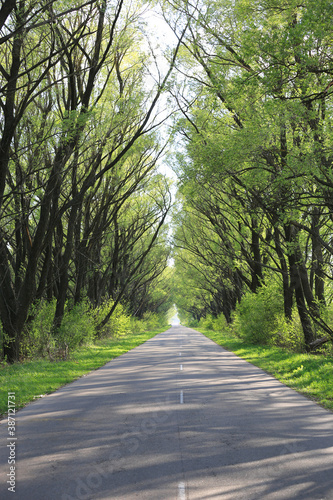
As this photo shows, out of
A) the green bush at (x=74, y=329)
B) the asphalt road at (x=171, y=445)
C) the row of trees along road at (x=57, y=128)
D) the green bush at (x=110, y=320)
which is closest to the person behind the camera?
the asphalt road at (x=171, y=445)

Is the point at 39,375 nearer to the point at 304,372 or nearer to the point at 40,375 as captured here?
the point at 40,375

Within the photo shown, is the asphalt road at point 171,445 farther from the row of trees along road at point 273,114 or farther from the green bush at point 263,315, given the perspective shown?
the green bush at point 263,315

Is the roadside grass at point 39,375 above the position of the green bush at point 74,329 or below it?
below

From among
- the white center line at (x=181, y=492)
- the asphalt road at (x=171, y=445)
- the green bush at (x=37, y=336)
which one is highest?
the green bush at (x=37, y=336)

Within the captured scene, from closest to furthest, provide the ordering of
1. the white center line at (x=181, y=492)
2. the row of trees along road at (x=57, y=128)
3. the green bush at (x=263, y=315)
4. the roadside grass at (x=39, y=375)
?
the white center line at (x=181, y=492)
the roadside grass at (x=39, y=375)
the row of trees along road at (x=57, y=128)
the green bush at (x=263, y=315)

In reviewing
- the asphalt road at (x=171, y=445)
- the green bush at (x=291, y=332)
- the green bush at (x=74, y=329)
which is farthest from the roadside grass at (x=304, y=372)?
the green bush at (x=74, y=329)

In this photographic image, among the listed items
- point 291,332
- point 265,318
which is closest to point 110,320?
point 265,318

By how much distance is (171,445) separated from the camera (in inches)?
241

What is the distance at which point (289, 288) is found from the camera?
70.4 feet

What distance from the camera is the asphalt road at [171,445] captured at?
463 cm

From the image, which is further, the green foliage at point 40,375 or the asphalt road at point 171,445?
the green foliage at point 40,375

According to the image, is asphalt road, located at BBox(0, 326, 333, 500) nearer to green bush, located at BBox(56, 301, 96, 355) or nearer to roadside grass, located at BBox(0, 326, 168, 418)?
roadside grass, located at BBox(0, 326, 168, 418)

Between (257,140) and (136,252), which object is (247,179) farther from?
(136,252)

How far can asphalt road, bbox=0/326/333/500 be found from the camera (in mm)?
4633
